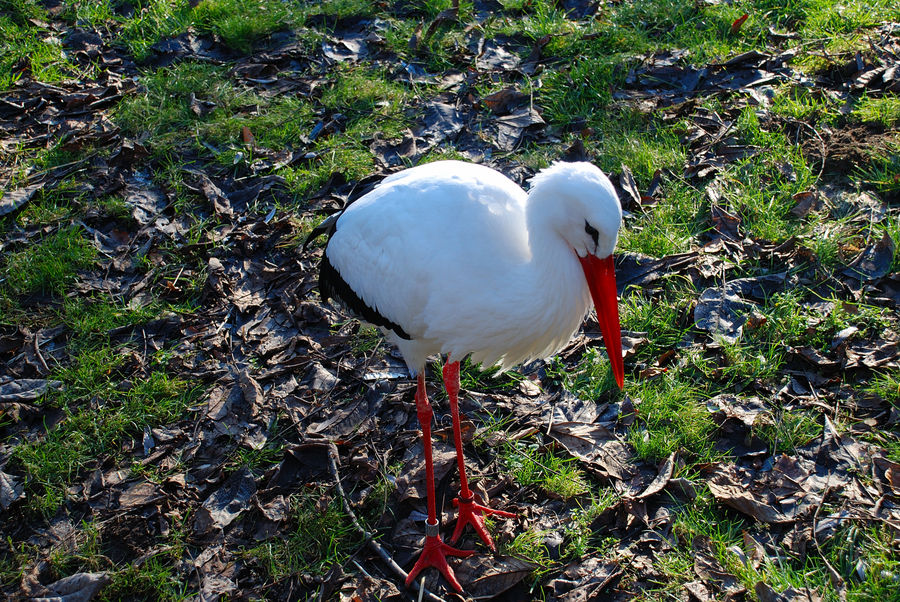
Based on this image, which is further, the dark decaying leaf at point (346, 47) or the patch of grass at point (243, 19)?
the patch of grass at point (243, 19)

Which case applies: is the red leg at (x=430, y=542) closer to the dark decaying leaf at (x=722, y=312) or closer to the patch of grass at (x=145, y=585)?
the patch of grass at (x=145, y=585)

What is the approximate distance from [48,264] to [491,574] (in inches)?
133

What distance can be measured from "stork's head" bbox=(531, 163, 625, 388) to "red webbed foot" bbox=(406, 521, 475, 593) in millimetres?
1073

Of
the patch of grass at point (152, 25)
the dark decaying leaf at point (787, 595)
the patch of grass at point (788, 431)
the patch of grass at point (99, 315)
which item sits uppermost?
the patch of grass at point (152, 25)

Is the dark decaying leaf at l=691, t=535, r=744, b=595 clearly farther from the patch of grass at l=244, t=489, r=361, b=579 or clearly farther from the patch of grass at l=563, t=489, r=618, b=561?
the patch of grass at l=244, t=489, r=361, b=579

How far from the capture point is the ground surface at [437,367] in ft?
9.98

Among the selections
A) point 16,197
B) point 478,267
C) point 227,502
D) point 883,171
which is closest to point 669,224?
point 883,171

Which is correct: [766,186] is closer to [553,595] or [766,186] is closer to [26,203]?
[553,595]

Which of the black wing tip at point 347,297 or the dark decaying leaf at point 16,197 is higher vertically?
the black wing tip at point 347,297

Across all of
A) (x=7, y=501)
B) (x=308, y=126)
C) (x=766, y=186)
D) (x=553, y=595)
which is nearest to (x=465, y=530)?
(x=553, y=595)

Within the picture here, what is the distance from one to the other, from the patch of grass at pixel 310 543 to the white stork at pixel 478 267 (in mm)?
362

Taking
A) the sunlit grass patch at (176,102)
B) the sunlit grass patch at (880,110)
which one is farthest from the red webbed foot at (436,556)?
the sunlit grass patch at (880,110)

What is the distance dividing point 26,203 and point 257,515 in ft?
10.3

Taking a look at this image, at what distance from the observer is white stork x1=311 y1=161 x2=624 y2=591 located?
8.84ft
